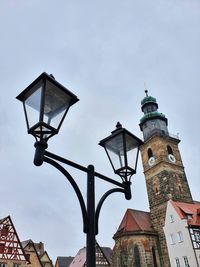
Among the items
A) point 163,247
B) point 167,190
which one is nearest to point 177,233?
point 163,247

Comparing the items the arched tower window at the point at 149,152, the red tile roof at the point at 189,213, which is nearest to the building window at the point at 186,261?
the red tile roof at the point at 189,213

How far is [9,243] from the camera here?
78.2 ft

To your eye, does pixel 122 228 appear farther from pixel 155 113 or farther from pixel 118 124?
pixel 118 124

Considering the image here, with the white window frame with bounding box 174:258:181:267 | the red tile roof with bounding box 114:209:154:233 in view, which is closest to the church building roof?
the red tile roof with bounding box 114:209:154:233

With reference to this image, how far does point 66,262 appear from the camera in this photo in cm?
5134

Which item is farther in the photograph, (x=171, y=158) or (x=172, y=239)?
(x=171, y=158)

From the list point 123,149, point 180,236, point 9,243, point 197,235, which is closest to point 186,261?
point 180,236

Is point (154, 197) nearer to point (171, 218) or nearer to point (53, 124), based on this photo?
point (171, 218)

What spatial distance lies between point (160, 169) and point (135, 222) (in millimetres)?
8085

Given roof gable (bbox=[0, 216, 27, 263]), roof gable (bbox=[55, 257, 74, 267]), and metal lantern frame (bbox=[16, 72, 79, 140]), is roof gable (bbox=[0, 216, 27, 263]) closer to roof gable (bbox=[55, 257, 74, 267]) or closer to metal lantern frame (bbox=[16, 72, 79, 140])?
metal lantern frame (bbox=[16, 72, 79, 140])

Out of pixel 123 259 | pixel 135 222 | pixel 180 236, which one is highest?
pixel 135 222

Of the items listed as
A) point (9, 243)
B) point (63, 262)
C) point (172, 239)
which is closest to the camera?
point (9, 243)

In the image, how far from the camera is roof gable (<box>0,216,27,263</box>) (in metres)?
23.3

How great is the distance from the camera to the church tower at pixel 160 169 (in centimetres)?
3353
